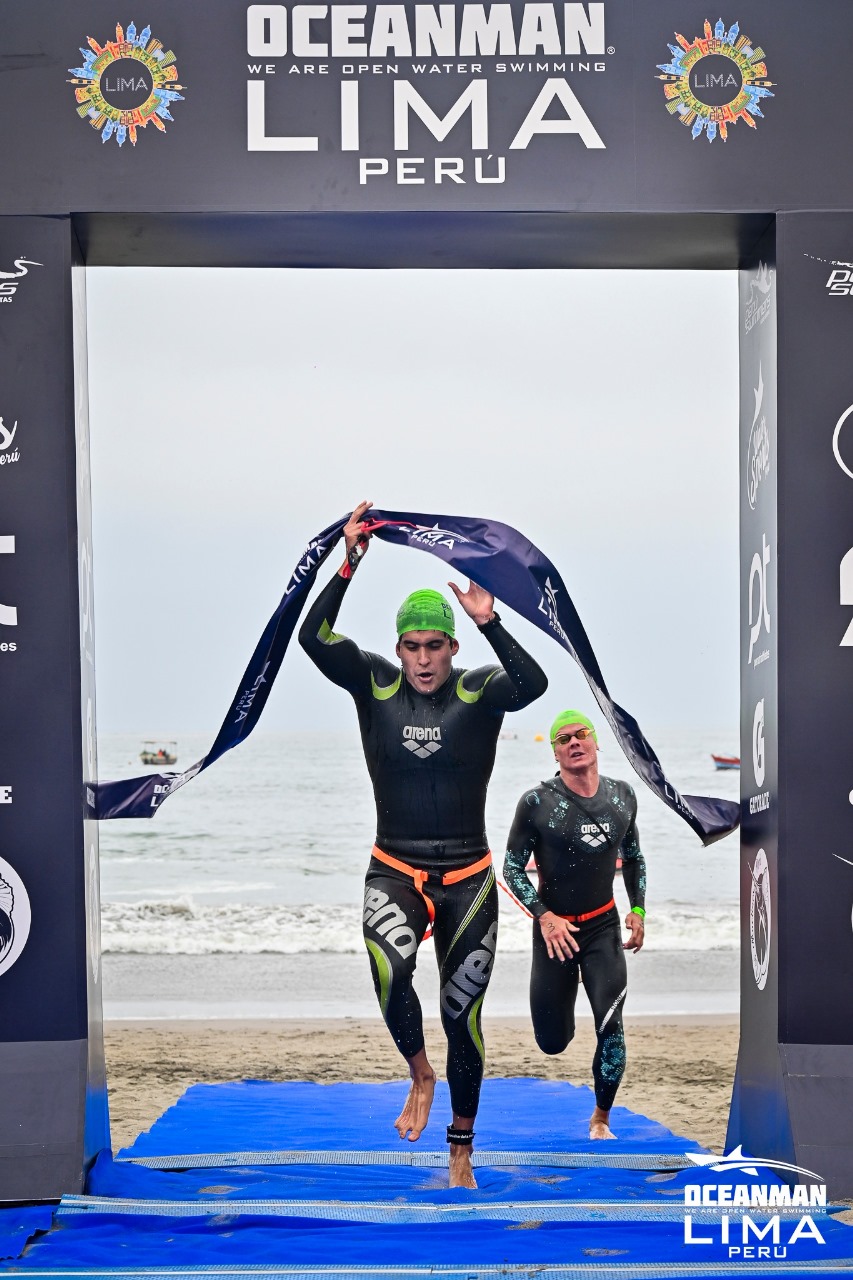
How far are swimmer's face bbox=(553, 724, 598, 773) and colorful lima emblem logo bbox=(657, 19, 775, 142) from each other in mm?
2824

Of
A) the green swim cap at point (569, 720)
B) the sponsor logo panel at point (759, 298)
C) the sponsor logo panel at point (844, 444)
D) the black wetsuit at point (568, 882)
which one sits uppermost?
the sponsor logo panel at point (759, 298)

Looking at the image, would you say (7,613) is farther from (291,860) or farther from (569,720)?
(291,860)

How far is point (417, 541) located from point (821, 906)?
88.6 inches

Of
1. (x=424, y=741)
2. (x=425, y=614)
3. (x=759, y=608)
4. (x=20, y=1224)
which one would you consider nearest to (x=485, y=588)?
(x=425, y=614)

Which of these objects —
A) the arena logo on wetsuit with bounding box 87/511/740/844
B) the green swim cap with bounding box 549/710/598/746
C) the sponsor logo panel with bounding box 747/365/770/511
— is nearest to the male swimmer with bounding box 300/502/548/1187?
the arena logo on wetsuit with bounding box 87/511/740/844

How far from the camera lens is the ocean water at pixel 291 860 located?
17969mm

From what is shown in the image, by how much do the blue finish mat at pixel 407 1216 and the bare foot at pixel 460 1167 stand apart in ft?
0.30

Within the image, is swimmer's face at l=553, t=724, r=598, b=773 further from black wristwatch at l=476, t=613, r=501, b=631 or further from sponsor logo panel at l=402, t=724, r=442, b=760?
black wristwatch at l=476, t=613, r=501, b=631

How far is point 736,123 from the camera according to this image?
5832 millimetres

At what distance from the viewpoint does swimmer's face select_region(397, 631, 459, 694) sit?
20.2 feet

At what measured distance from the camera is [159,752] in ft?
96.6

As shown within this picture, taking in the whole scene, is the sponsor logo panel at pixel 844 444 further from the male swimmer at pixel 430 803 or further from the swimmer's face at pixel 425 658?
the swimmer's face at pixel 425 658

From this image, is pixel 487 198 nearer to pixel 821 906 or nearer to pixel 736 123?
pixel 736 123

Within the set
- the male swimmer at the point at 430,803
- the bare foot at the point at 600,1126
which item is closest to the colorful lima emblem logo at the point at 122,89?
the male swimmer at the point at 430,803
